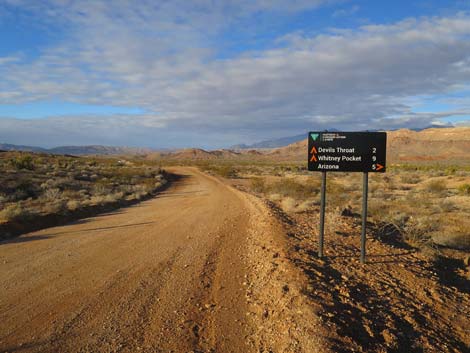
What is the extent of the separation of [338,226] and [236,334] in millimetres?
6603

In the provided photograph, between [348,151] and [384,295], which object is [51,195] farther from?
[384,295]

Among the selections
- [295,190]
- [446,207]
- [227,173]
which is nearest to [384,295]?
[446,207]

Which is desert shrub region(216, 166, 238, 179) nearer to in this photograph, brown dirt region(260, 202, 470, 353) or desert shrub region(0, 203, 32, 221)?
desert shrub region(0, 203, 32, 221)

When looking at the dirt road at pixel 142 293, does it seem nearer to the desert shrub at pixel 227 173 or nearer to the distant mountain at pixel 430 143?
the desert shrub at pixel 227 173

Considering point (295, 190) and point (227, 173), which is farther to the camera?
point (227, 173)

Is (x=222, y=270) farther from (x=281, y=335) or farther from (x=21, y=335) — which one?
(x=21, y=335)

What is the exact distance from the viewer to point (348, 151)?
7.26 metres

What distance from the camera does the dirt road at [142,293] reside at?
4746 millimetres

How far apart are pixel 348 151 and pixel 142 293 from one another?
188 inches

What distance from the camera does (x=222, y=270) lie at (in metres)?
7.33

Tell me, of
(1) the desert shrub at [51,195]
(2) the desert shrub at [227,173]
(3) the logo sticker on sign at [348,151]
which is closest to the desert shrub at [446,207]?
(3) the logo sticker on sign at [348,151]

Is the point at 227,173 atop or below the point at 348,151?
below

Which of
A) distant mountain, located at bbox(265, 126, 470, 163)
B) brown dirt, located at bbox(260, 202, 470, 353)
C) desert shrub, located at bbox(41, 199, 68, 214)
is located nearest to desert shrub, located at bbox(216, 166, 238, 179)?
desert shrub, located at bbox(41, 199, 68, 214)

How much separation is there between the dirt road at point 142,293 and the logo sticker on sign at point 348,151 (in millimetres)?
2270
